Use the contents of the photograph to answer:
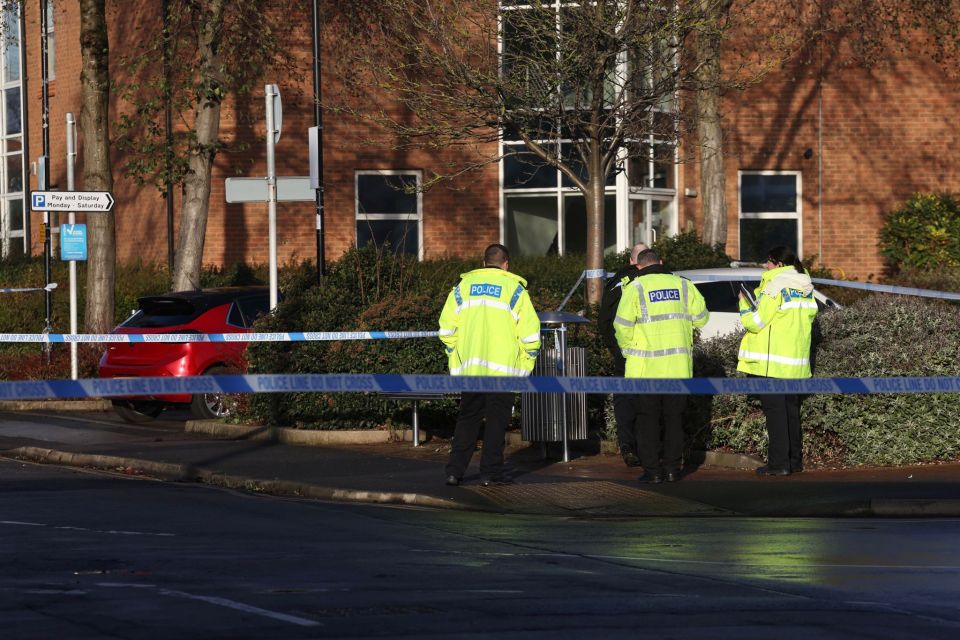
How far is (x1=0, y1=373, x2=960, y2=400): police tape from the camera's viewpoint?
9.55 meters

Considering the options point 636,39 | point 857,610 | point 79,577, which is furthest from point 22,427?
point 857,610

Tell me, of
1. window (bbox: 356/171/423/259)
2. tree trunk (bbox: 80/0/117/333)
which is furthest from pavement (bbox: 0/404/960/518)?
window (bbox: 356/171/423/259)

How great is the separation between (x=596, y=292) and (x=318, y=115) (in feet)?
12.1

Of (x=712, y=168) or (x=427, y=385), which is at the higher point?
(x=712, y=168)

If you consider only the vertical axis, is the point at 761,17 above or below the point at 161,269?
above

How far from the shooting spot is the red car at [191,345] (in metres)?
18.5

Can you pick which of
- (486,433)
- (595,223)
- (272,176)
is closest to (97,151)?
(272,176)

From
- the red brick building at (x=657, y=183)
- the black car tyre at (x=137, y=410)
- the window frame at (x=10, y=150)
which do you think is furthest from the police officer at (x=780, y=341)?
the window frame at (x=10, y=150)

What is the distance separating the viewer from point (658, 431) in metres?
13.2

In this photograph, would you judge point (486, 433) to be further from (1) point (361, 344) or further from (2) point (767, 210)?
(2) point (767, 210)

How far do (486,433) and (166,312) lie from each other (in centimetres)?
705

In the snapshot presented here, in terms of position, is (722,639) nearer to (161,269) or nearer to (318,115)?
(318,115)

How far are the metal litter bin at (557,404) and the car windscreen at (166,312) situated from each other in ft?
18.2

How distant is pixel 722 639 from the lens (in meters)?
6.72
